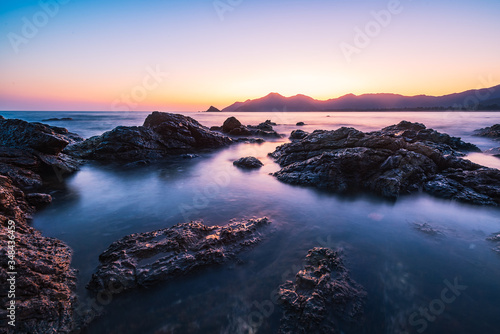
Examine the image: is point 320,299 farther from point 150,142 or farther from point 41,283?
point 150,142

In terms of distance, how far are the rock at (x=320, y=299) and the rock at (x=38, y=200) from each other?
9511mm

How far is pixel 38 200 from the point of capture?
8.38m

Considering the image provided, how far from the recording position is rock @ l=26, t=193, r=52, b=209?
821cm

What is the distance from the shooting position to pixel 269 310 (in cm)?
435

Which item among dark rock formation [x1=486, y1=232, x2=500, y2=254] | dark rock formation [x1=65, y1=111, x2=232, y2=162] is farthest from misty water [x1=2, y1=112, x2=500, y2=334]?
dark rock formation [x1=65, y1=111, x2=232, y2=162]

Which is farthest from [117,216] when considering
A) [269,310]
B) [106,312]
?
[269,310]

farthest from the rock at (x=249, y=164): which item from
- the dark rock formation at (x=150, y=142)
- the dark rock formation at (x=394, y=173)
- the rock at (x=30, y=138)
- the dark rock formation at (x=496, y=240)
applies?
the dark rock formation at (x=496, y=240)

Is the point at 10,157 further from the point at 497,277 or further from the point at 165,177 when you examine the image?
the point at 497,277

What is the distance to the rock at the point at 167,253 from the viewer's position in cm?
487

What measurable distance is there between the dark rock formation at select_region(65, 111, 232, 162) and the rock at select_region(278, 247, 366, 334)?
55.5 ft

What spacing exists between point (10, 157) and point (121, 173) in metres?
4.96

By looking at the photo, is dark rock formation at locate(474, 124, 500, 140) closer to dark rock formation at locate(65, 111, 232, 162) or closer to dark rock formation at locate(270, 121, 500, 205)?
dark rock formation at locate(270, 121, 500, 205)

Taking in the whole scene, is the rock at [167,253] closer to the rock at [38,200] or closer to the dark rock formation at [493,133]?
the rock at [38,200]

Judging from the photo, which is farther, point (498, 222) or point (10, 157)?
point (10, 157)
